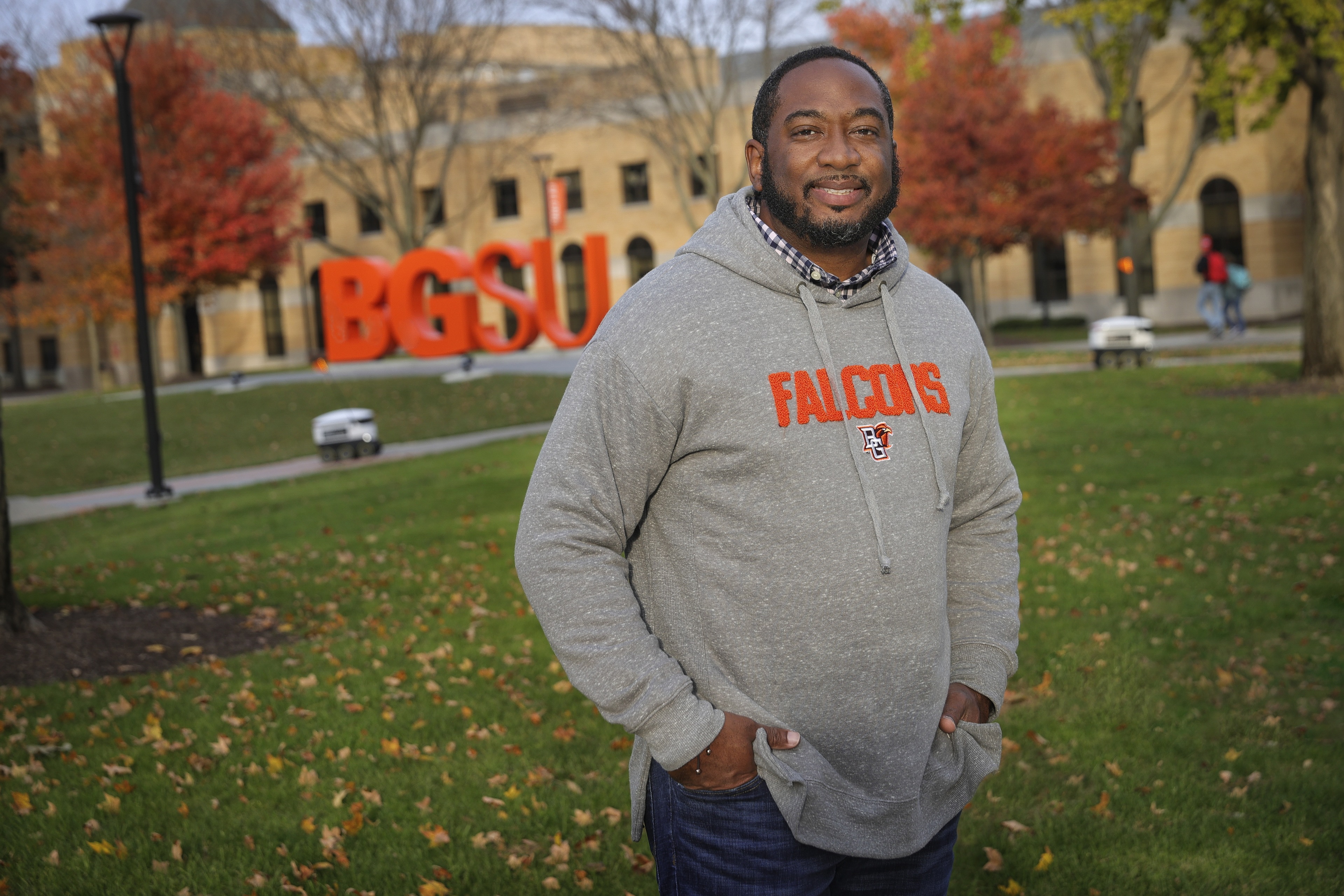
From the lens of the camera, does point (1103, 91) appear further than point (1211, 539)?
Yes

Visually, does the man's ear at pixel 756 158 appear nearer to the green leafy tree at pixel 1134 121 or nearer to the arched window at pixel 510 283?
the green leafy tree at pixel 1134 121

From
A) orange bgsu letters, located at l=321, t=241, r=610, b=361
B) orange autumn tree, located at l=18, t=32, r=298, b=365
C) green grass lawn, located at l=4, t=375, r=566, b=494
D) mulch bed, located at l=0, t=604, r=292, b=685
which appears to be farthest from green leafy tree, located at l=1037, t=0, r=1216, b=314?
orange autumn tree, located at l=18, t=32, r=298, b=365

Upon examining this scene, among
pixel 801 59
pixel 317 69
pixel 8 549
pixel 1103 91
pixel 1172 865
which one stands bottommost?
pixel 1172 865

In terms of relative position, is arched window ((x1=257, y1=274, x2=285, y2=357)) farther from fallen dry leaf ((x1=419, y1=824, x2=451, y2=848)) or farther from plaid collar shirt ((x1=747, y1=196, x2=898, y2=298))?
plaid collar shirt ((x1=747, y1=196, x2=898, y2=298))

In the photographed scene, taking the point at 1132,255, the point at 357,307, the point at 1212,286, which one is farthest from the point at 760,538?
the point at 1132,255

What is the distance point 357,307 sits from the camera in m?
24.5

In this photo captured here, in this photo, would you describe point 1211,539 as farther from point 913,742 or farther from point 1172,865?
point 913,742

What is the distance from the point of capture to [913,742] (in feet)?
7.30

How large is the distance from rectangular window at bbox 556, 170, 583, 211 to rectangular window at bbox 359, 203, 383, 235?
8083 millimetres

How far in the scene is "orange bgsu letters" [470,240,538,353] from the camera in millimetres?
24328

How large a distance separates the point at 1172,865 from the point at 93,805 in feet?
13.5

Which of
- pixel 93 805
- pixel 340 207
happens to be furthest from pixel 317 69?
pixel 93 805

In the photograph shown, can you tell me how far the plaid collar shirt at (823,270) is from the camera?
2.26 m

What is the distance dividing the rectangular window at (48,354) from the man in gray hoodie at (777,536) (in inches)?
2295
